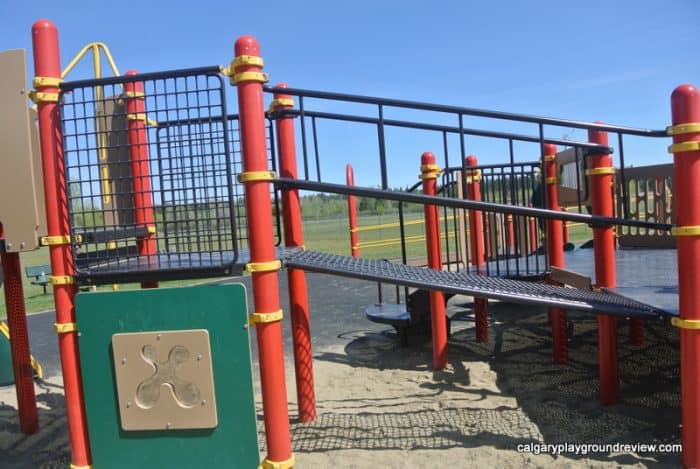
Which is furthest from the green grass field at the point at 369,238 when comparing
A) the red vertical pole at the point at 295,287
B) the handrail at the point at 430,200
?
the handrail at the point at 430,200

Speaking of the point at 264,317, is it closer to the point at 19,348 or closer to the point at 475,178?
the point at 19,348

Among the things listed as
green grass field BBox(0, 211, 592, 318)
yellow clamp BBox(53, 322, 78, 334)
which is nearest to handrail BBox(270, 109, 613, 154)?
yellow clamp BBox(53, 322, 78, 334)

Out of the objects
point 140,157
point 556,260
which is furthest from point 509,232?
point 140,157

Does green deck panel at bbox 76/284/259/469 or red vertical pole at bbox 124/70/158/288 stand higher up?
red vertical pole at bbox 124/70/158/288

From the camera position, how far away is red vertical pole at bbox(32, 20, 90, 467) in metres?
2.62

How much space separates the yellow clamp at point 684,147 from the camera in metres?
2.51

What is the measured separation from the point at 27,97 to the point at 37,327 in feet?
24.4

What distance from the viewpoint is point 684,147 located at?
254 cm

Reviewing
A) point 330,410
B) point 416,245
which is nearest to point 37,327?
point 330,410

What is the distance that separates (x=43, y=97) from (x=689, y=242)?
309cm

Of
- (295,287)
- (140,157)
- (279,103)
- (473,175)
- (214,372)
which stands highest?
(279,103)

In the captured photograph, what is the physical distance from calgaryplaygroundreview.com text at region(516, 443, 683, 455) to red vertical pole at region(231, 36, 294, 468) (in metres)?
1.42

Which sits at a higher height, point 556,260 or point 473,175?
point 473,175

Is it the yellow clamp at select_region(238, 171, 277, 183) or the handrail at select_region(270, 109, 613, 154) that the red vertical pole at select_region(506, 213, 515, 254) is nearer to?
the handrail at select_region(270, 109, 613, 154)
